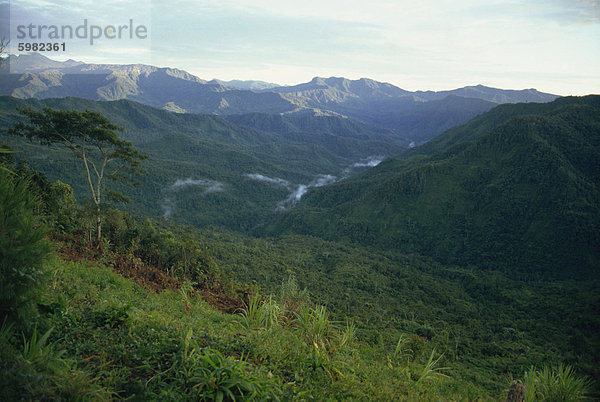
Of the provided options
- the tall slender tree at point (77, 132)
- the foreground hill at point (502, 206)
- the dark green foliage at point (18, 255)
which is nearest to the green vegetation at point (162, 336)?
the dark green foliage at point (18, 255)

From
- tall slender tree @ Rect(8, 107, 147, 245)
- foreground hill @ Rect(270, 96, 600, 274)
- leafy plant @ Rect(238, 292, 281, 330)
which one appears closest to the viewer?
leafy plant @ Rect(238, 292, 281, 330)

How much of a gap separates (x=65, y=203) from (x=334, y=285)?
151 ft

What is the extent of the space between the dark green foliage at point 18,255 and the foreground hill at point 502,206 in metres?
92.6

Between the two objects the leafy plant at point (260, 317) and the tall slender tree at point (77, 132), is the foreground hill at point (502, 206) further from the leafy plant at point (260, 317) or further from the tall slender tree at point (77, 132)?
the tall slender tree at point (77, 132)

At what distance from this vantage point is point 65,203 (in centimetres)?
1881

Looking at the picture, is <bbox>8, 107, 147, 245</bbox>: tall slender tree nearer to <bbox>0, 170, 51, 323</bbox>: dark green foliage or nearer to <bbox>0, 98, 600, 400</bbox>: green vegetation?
<bbox>0, 98, 600, 400</bbox>: green vegetation

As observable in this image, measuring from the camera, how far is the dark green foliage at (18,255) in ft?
12.7

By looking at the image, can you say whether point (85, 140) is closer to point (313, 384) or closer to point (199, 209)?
point (313, 384)

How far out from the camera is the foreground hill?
257ft

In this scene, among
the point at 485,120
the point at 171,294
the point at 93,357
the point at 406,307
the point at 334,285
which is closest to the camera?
the point at 93,357

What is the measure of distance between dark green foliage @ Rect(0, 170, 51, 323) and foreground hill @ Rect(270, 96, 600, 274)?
304 feet

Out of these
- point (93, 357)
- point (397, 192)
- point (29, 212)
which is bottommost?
point (397, 192)

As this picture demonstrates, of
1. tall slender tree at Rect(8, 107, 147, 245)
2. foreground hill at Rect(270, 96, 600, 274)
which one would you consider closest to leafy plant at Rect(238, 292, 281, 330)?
tall slender tree at Rect(8, 107, 147, 245)

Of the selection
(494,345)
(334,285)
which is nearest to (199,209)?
(334,285)
